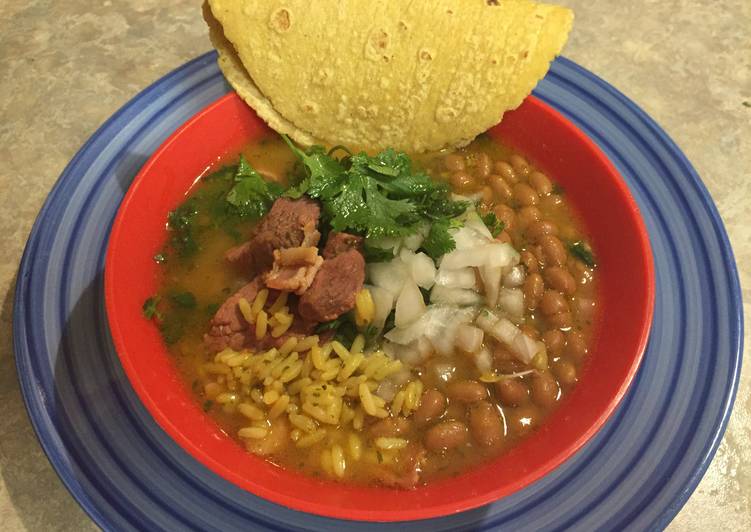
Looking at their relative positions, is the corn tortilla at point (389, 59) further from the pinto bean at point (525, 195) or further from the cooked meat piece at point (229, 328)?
the cooked meat piece at point (229, 328)

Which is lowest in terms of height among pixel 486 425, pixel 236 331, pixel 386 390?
pixel 236 331

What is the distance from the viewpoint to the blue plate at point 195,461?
2.25m

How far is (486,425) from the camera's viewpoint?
7.68ft

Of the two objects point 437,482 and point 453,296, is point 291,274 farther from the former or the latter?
point 437,482

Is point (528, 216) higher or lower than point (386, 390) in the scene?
higher

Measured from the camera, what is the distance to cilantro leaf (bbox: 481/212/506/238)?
283 cm

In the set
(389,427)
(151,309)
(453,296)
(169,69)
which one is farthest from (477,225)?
(169,69)

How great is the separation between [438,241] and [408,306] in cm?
32

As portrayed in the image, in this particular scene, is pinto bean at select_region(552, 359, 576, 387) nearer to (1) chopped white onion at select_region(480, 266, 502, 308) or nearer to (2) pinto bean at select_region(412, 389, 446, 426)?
(1) chopped white onion at select_region(480, 266, 502, 308)

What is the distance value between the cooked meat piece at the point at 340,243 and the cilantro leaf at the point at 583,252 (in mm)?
1013

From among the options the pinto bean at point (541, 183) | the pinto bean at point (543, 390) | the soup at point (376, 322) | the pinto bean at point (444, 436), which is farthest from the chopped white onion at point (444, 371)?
the pinto bean at point (541, 183)

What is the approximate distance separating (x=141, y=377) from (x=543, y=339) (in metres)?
1.58

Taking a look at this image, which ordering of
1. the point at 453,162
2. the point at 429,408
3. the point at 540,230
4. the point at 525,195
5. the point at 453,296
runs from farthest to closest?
the point at 453,162 < the point at 525,195 < the point at 540,230 < the point at 453,296 < the point at 429,408

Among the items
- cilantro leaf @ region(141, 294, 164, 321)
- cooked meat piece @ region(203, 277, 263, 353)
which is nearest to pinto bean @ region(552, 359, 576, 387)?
cooked meat piece @ region(203, 277, 263, 353)
